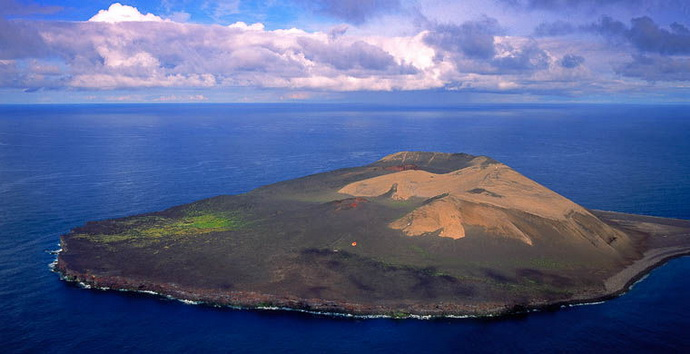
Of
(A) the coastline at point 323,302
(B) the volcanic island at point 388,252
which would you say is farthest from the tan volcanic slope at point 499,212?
(A) the coastline at point 323,302

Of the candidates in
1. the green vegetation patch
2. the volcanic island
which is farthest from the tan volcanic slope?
the green vegetation patch

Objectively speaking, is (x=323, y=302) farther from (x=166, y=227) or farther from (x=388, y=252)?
(x=166, y=227)

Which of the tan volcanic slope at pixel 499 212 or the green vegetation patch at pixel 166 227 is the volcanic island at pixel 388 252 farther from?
the green vegetation patch at pixel 166 227

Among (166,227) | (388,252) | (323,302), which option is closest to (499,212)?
(388,252)

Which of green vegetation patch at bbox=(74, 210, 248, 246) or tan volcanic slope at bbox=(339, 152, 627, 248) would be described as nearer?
tan volcanic slope at bbox=(339, 152, 627, 248)

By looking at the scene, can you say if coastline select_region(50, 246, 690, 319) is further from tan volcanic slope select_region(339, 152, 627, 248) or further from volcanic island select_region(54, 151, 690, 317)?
tan volcanic slope select_region(339, 152, 627, 248)

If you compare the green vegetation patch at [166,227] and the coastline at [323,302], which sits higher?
the green vegetation patch at [166,227]
